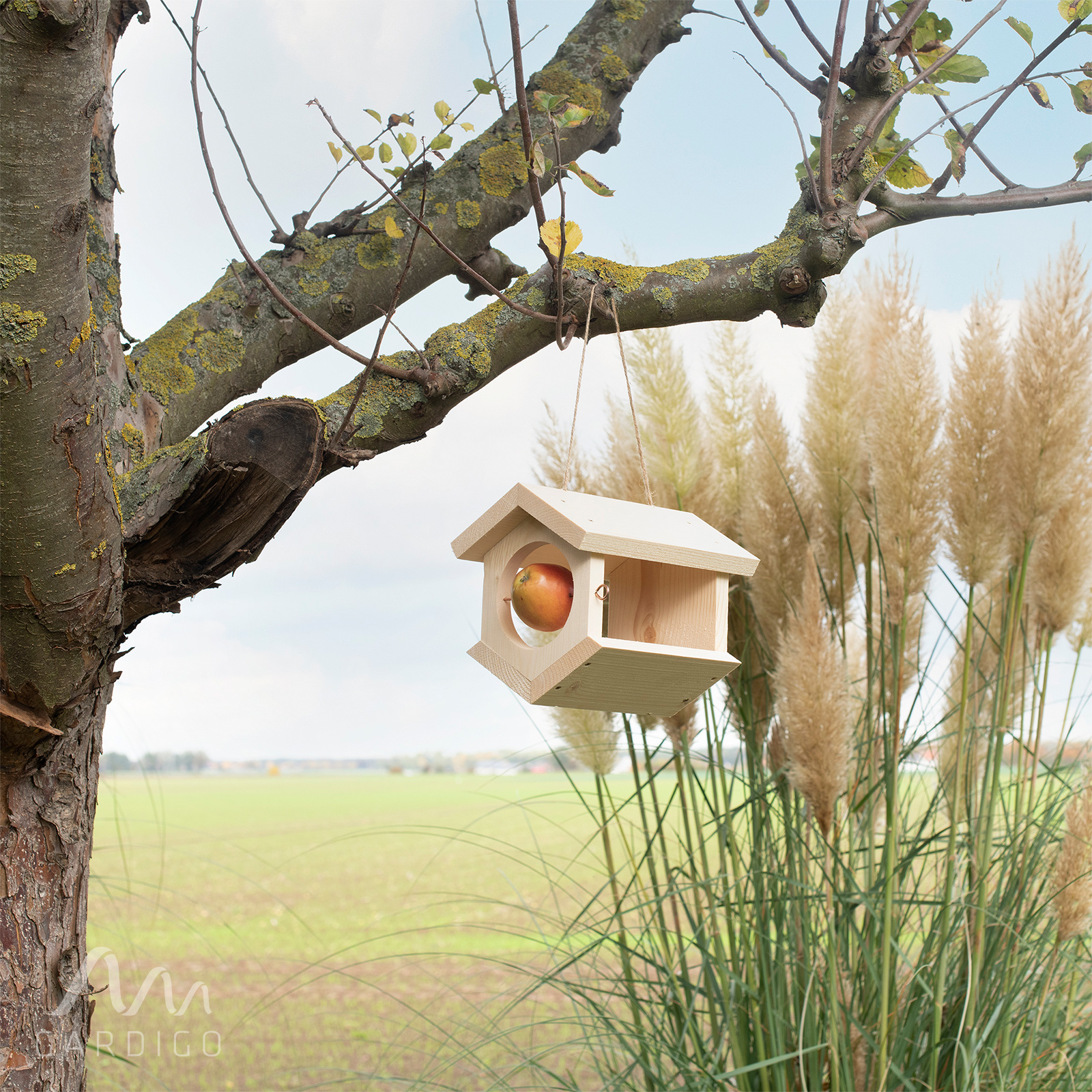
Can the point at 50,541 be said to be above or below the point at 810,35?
below

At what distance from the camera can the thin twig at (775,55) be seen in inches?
48.5

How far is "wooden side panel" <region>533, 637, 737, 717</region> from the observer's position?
3.21 feet

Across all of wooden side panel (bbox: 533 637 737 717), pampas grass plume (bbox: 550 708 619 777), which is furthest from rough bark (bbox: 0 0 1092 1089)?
pampas grass plume (bbox: 550 708 619 777)

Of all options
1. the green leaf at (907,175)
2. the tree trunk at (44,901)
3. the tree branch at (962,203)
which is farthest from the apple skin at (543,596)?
the green leaf at (907,175)

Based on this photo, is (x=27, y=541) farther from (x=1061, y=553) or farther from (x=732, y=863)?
(x=1061, y=553)

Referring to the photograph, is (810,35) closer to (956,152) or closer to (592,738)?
(956,152)

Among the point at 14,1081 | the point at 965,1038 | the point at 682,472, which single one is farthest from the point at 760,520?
the point at 14,1081

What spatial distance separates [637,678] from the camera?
1.05 meters

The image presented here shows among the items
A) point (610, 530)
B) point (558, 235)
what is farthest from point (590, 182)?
point (610, 530)

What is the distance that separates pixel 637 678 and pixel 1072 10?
1169 millimetres

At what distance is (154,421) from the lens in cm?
132

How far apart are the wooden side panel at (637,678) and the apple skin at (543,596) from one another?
9cm

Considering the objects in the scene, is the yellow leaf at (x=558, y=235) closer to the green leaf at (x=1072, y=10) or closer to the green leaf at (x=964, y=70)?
the green leaf at (x=964, y=70)

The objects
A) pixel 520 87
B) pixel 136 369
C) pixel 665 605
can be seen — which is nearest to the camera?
pixel 520 87
